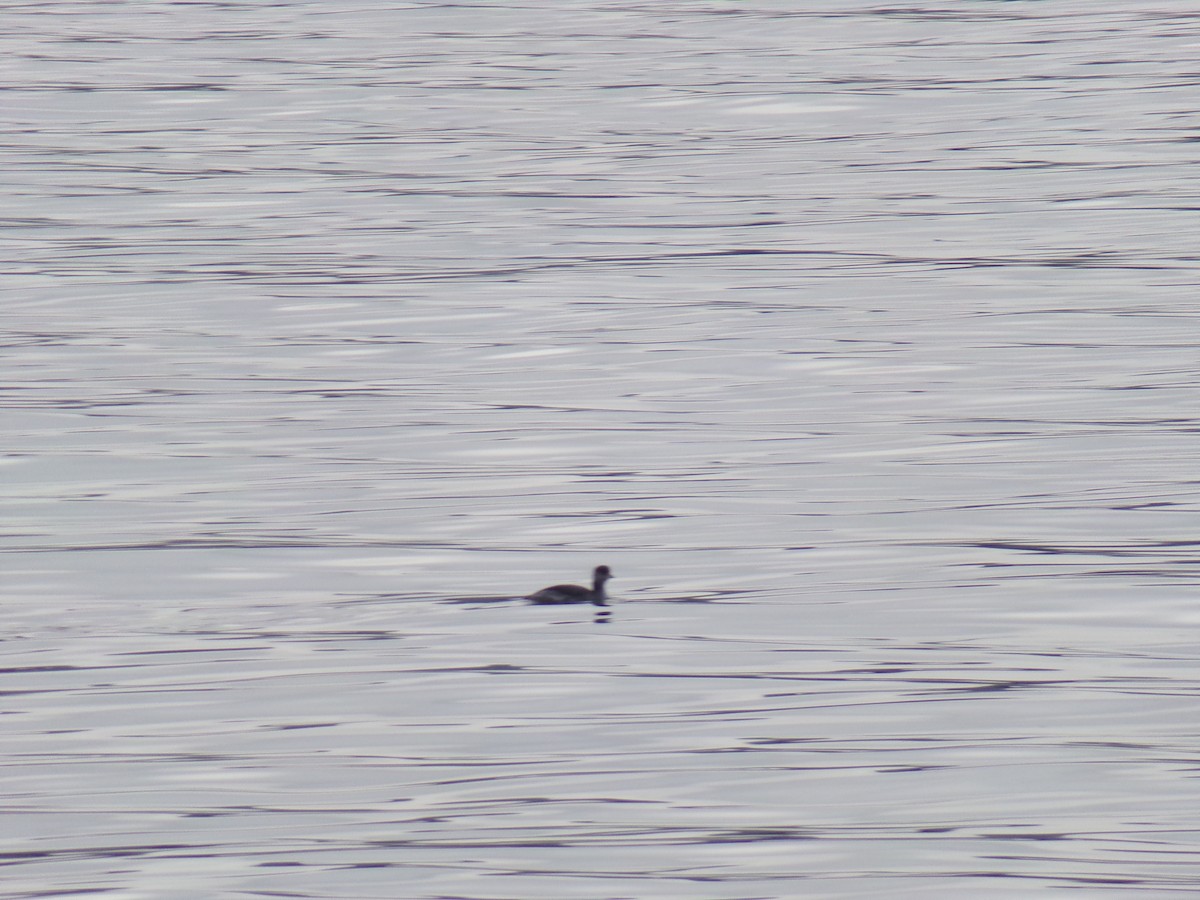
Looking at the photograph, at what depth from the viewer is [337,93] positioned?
3447 centimetres

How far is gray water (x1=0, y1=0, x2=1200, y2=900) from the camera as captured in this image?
10461 millimetres

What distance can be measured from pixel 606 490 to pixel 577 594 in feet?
10.0

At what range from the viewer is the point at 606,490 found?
16.4 metres

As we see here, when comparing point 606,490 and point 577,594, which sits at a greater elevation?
point 606,490

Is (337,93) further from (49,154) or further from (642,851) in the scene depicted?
(642,851)

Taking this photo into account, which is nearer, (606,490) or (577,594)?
(577,594)

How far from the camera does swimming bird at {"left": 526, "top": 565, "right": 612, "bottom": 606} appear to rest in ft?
43.9

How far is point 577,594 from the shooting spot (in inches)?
528

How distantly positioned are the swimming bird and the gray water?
0.09 meters

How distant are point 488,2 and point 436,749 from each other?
110ft

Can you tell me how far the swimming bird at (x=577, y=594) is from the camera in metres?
13.4

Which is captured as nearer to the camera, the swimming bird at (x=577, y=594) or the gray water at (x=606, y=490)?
the gray water at (x=606, y=490)

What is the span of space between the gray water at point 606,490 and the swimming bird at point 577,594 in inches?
3.7

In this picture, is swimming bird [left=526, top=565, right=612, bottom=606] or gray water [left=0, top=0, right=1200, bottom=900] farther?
swimming bird [left=526, top=565, right=612, bottom=606]
